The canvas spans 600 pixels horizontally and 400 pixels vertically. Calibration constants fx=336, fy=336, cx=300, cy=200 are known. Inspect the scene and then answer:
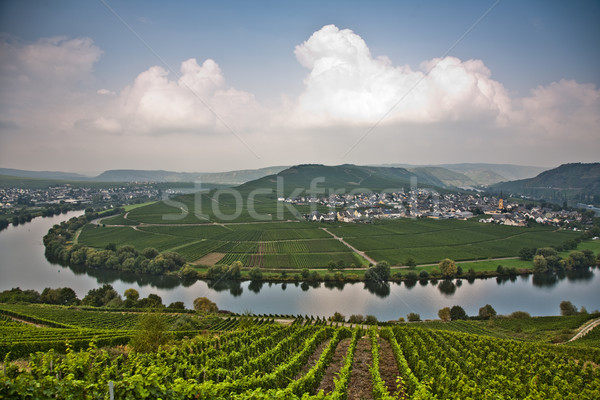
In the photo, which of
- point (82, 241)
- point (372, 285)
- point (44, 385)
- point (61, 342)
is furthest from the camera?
point (82, 241)

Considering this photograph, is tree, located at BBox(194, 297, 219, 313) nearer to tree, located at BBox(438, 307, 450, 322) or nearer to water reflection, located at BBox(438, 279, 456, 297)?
tree, located at BBox(438, 307, 450, 322)

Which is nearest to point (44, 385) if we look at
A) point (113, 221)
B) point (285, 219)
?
point (285, 219)

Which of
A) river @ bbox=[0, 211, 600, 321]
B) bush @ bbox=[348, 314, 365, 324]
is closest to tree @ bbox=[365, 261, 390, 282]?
river @ bbox=[0, 211, 600, 321]

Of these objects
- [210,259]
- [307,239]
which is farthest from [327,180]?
[210,259]

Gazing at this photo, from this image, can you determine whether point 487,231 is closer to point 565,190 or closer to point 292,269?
point 292,269

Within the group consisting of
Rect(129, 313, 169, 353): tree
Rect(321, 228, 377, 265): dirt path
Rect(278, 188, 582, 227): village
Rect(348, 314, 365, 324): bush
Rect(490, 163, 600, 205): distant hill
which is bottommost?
Rect(348, 314, 365, 324): bush

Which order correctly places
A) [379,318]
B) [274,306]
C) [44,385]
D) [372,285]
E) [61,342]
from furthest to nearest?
[372,285], [274,306], [379,318], [61,342], [44,385]

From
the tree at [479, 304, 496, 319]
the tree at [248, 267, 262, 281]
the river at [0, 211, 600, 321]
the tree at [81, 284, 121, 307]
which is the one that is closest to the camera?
the tree at [479, 304, 496, 319]

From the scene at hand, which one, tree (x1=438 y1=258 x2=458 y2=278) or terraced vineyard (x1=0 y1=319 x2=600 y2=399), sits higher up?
terraced vineyard (x1=0 y1=319 x2=600 y2=399)
